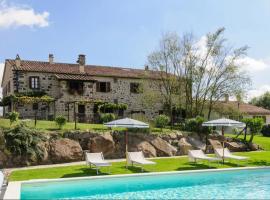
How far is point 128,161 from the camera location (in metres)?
18.0

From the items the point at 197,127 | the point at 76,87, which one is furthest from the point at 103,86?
the point at 197,127

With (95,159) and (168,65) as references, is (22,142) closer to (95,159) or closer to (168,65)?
(95,159)

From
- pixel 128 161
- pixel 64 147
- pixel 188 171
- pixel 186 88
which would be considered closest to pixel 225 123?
pixel 188 171

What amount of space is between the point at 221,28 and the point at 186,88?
19.6 ft

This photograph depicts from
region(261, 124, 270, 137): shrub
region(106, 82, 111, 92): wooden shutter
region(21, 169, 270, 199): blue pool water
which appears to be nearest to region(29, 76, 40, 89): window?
region(106, 82, 111, 92): wooden shutter

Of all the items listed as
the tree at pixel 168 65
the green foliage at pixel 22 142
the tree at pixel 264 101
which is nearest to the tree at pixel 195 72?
the tree at pixel 168 65

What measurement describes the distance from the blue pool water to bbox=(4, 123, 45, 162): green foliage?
500cm

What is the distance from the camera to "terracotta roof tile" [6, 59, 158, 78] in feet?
112

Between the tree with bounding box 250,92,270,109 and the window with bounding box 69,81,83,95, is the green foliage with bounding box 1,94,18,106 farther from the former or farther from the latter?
the tree with bounding box 250,92,270,109

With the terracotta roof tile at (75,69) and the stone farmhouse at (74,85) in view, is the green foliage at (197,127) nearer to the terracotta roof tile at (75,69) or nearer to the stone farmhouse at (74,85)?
the stone farmhouse at (74,85)

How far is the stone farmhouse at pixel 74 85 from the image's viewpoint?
33156mm

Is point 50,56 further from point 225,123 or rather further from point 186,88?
point 225,123

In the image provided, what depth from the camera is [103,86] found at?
121 feet

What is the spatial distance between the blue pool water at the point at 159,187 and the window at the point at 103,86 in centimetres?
2144
